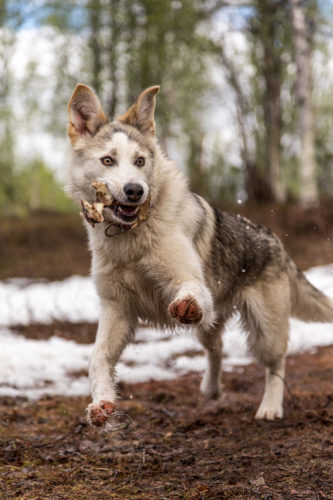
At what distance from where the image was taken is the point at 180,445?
392 cm

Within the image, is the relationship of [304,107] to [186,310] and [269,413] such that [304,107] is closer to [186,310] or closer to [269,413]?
[269,413]

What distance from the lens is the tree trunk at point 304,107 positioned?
14.5 meters

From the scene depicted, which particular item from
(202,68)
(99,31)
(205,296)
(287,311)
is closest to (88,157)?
(205,296)

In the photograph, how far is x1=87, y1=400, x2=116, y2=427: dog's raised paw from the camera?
3.11m

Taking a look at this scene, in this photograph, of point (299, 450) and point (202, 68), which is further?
point (202, 68)

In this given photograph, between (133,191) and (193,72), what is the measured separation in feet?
62.3

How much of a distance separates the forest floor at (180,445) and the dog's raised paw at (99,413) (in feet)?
0.57

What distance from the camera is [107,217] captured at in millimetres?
3797

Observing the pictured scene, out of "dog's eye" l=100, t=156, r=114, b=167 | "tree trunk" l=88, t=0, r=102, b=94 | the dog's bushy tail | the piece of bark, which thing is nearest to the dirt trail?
the dog's bushy tail

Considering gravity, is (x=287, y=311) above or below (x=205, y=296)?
below

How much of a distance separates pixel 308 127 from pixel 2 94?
13.7 m

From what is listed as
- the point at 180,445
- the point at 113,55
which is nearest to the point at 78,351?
the point at 180,445

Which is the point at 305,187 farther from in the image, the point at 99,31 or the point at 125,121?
the point at 125,121

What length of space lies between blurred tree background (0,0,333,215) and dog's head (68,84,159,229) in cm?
1121
